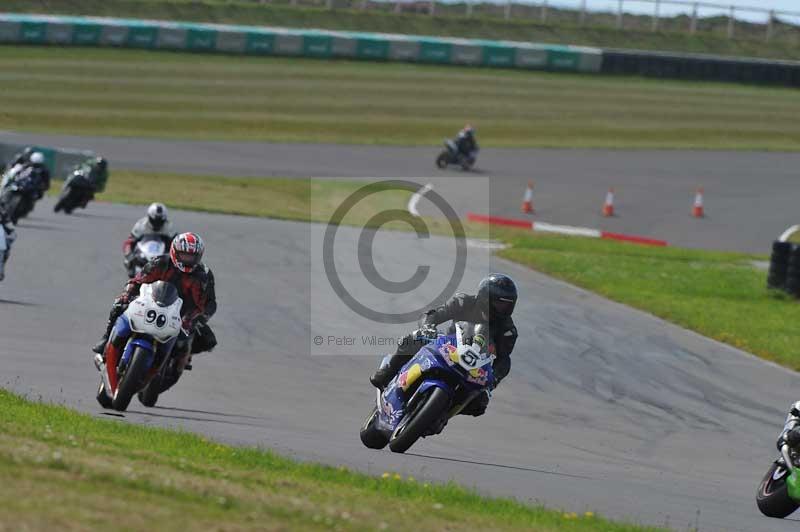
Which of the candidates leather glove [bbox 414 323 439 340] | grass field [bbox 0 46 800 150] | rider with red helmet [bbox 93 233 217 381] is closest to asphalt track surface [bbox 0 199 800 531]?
rider with red helmet [bbox 93 233 217 381]

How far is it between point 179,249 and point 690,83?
169 ft

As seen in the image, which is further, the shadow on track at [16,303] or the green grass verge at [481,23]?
the green grass verge at [481,23]

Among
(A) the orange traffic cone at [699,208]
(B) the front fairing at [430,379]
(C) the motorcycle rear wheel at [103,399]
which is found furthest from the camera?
(A) the orange traffic cone at [699,208]

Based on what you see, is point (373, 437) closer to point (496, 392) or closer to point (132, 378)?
point (132, 378)

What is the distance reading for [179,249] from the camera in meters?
11.9

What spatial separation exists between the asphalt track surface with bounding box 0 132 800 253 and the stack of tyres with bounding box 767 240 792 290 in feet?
28.9

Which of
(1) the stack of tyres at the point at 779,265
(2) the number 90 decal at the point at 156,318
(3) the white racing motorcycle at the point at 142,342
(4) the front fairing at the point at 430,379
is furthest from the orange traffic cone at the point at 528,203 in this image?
(4) the front fairing at the point at 430,379

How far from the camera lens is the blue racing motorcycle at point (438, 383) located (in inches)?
401

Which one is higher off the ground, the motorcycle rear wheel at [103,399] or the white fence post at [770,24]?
the white fence post at [770,24]

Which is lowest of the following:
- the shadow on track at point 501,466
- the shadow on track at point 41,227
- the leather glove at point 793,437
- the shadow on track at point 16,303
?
the shadow on track at point 41,227

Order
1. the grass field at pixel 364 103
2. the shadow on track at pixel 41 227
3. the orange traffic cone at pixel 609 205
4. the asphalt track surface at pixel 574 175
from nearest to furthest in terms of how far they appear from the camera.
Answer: the shadow on track at pixel 41 227 → the asphalt track surface at pixel 574 175 → the orange traffic cone at pixel 609 205 → the grass field at pixel 364 103

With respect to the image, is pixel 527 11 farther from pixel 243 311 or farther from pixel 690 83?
pixel 243 311

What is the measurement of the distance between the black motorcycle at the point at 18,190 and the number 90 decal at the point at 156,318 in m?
13.9

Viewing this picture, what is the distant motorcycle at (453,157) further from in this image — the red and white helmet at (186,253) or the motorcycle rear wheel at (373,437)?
the motorcycle rear wheel at (373,437)
